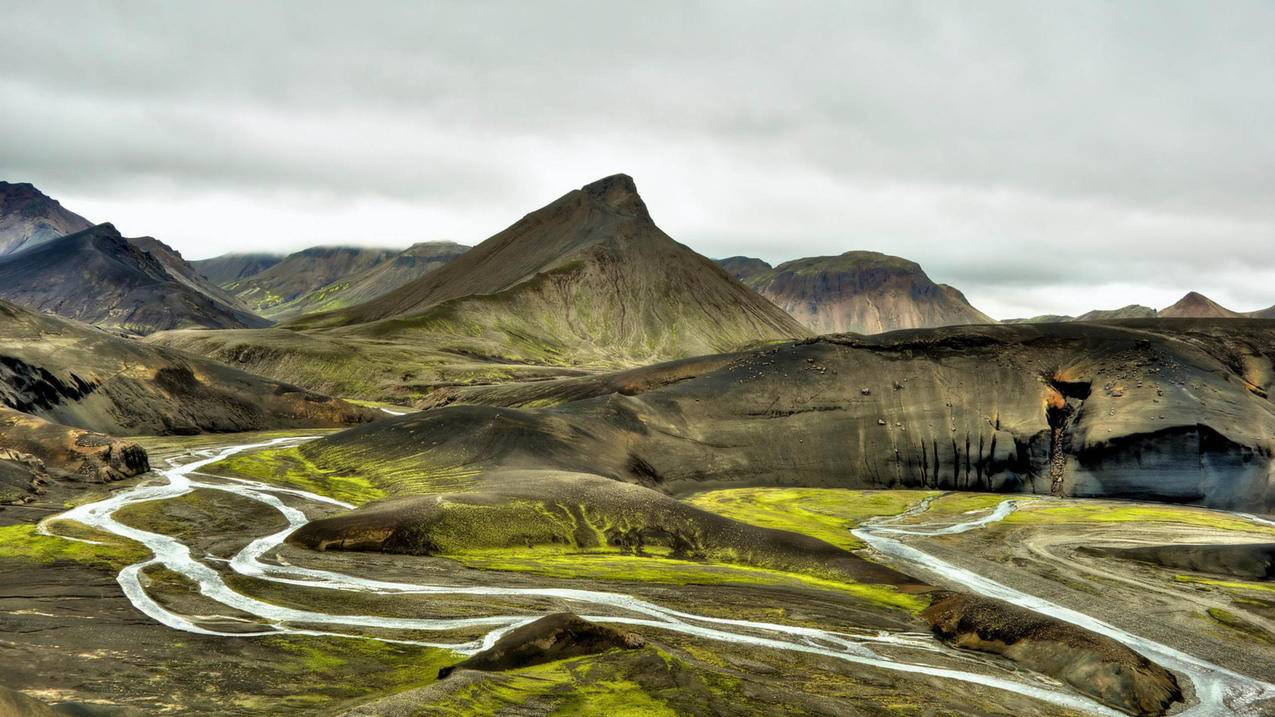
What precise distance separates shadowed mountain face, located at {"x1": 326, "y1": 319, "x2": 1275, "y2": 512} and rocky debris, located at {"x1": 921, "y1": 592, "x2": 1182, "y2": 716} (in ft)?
198

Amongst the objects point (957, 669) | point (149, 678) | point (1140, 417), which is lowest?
point (957, 669)

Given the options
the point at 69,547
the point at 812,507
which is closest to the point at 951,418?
the point at 812,507

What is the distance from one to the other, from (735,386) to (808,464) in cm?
1880

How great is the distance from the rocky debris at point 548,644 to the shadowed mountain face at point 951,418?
70440mm

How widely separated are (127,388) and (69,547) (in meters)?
81.9

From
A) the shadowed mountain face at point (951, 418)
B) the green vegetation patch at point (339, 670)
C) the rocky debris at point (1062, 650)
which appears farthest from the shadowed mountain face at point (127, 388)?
the rocky debris at point (1062, 650)

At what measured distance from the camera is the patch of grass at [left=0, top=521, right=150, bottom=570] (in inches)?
2007

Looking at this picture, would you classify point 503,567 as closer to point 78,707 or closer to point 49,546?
point 49,546

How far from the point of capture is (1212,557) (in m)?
77.1

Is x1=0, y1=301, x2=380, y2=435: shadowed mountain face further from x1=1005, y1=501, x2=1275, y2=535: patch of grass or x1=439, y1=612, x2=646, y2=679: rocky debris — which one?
x1=1005, y1=501, x2=1275, y2=535: patch of grass

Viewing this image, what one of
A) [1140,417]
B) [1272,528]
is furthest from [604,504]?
[1140,417]

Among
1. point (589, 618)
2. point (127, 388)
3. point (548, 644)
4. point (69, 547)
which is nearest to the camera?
point (548, 644)

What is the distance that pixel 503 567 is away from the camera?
60.8 metres

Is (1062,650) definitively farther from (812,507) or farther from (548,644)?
(812,507)
